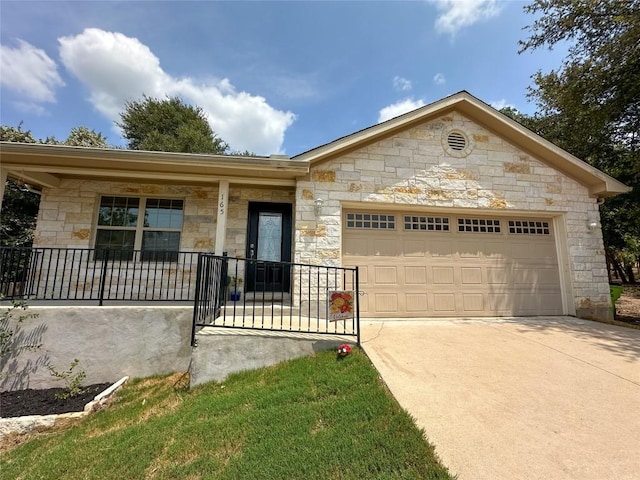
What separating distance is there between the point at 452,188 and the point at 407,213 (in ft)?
3.75

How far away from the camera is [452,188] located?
21.3 ft

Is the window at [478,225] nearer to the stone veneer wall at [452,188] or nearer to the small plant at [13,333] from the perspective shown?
the stone veneer wall at [452,188]

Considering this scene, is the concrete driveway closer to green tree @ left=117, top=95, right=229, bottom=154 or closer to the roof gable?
the roof gable

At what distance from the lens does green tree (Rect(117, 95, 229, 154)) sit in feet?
56.8

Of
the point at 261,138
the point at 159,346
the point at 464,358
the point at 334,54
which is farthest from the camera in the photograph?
the point at 261,138

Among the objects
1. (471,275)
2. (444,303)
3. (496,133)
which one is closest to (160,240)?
(444,303)

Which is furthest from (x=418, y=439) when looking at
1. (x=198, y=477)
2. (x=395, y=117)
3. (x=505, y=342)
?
(x=395, y=117)

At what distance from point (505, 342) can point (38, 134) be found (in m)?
18.1

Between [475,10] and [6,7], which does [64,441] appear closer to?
[6,7]

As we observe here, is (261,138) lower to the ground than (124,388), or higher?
higher

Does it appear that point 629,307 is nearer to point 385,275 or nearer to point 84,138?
point 385,275

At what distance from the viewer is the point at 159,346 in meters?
4.66

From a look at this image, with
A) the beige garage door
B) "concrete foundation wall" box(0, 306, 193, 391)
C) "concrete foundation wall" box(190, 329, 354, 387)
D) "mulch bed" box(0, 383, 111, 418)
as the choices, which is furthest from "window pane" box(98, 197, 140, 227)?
the beige garage door

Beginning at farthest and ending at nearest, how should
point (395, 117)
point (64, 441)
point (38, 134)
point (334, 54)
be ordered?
1. point (38, 134)
2. point (334, 54)
3. point (395, 117)
4. point (64, 441)
